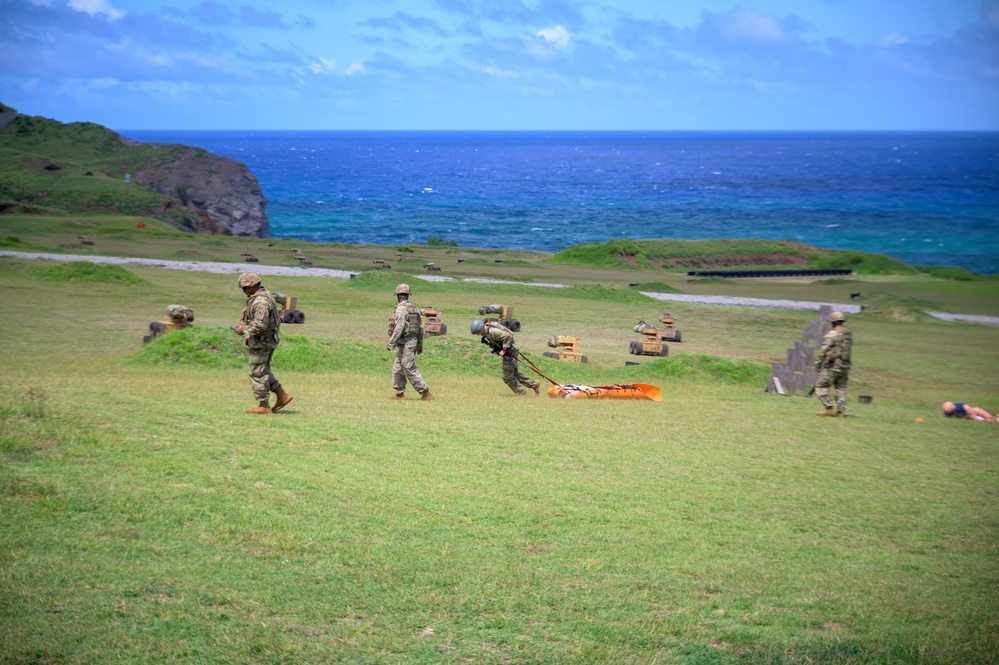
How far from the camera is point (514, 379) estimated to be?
Result: 72.3 ft

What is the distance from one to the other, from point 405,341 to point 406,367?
0.56 metres

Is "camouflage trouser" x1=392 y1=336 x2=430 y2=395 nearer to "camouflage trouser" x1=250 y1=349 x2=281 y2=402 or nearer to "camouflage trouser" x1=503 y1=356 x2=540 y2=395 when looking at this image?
"camouflage trouser" x1=503 y1=356 x2=540 y2=395

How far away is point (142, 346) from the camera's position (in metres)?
26.7

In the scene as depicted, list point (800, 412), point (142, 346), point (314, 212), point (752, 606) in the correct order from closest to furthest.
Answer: point (752, 606) → point (800, 412) → point (142, 346) → point (314, 212)

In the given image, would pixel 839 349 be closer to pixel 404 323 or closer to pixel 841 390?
pixel 841 390

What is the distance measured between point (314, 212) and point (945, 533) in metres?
138

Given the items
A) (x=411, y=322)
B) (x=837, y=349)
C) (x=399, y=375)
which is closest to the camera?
(x=411, y=322)

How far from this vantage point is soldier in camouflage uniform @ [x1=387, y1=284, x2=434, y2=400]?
1898 cm

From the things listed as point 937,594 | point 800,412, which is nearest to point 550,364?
point 800,412

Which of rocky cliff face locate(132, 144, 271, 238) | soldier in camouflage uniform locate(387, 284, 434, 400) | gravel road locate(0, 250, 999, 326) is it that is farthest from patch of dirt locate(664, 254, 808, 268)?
soldier in camouflage uniform locate(387, 284, 434, 400)

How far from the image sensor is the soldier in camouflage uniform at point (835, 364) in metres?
21.3

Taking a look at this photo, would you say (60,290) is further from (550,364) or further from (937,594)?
(937,594)

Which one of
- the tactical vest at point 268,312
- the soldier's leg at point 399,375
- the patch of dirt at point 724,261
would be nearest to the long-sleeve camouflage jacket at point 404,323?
the soldier's leg at point 399,375

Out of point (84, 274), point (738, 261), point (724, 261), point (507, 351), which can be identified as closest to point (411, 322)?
point (507, 351)
